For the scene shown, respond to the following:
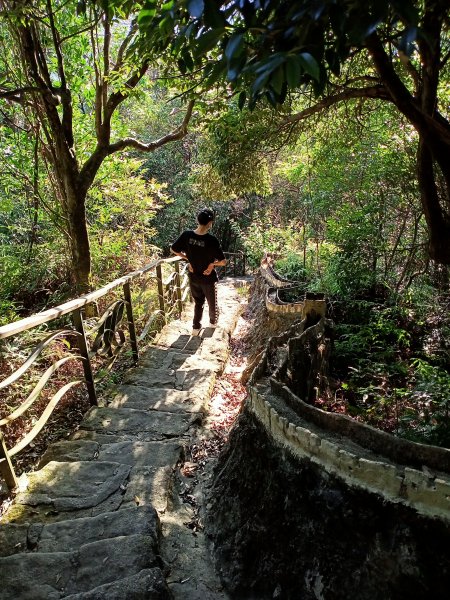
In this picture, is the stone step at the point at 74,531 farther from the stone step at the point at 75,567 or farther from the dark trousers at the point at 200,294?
the dark trousers at the point at 200,294

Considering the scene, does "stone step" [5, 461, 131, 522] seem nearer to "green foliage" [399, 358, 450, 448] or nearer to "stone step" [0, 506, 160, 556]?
"stone step" [0, 506, 160, 556]

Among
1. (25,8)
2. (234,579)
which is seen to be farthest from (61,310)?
(25,8)

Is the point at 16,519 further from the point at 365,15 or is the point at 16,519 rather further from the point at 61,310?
the point at 365,15

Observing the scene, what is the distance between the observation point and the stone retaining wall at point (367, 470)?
1585 mm

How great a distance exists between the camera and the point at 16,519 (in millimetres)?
2248

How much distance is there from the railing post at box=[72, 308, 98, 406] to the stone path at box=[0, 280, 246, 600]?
15 cm

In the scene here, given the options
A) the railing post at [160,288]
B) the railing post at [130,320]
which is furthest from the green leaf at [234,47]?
the railing post at [160,288]

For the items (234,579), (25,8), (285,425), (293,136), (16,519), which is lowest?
(234,579)

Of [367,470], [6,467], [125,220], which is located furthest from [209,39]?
[125,220]

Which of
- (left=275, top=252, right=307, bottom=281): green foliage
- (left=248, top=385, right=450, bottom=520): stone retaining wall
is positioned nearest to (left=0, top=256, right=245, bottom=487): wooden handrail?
(left=248, top=385, right=450, bottom=520): stone retaining wall

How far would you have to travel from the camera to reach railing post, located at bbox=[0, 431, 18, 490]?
230 centimetres

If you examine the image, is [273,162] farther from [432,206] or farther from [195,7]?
[195,7]

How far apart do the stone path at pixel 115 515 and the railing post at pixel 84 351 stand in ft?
0.49

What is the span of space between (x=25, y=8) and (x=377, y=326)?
16.4 ft
